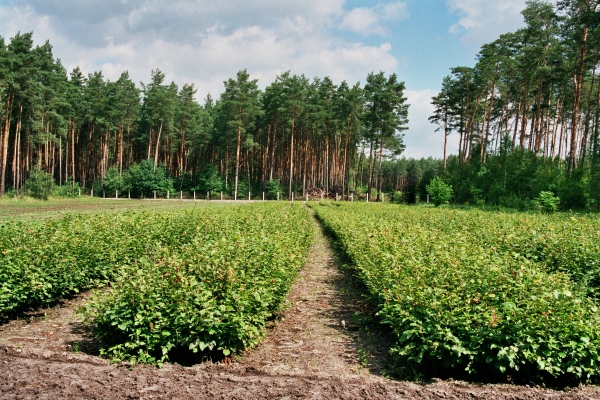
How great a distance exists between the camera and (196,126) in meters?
61.8

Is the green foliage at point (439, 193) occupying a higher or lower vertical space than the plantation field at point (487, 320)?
higher

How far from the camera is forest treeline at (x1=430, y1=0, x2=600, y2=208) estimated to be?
92.1 feet

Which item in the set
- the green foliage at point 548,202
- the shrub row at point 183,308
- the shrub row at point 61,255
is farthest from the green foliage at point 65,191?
the green foliage at point 548,202

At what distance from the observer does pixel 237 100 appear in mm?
50656

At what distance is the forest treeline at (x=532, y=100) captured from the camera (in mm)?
28062

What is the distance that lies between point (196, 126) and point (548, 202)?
167 ft

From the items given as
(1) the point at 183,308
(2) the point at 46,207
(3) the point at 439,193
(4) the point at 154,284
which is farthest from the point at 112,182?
(1) the point at 183,308

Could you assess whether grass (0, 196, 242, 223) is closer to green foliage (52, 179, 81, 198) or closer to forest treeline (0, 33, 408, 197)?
green foliage (52, 179, 81, 198)

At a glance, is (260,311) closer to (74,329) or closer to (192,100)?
(74,329)

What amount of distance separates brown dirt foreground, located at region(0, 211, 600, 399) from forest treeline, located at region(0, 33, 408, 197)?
41.6 m

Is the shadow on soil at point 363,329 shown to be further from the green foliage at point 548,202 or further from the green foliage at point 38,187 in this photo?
the green foliage at point 38,187

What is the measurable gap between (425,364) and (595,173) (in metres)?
27.5

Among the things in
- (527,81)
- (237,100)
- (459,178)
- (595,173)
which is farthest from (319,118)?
(595,173)

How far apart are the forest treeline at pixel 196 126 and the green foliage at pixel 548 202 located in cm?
2360
